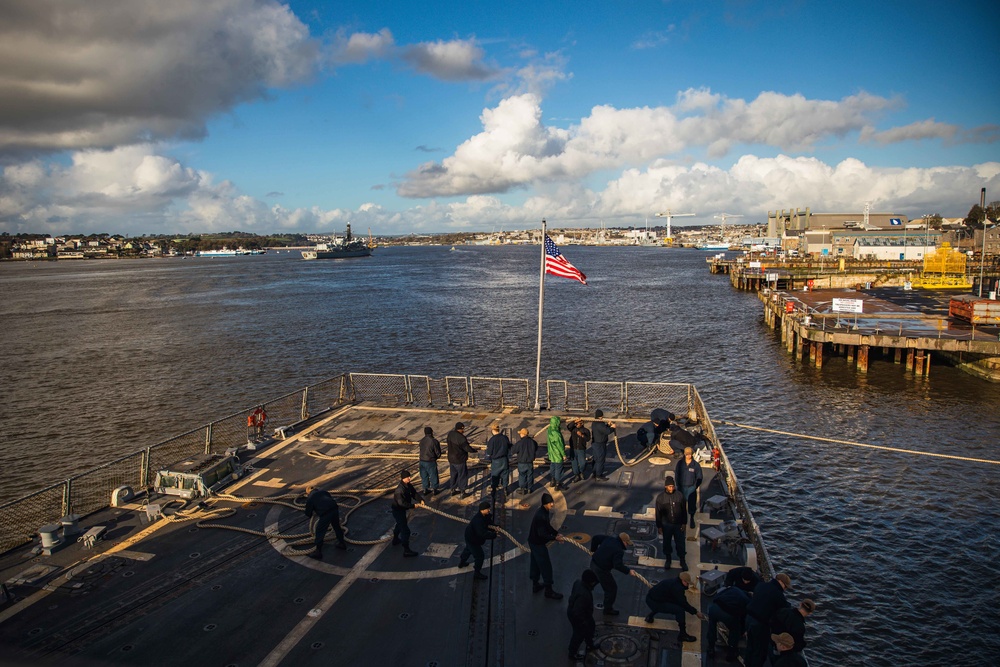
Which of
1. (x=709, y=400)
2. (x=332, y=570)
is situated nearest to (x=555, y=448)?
(x=332, y=570)

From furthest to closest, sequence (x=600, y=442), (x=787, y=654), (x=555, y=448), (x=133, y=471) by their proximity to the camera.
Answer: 1. (x=133, y=471)
2. (x=600, y=442)
3. (x=555, y=448)
4. (x=787, y=654)

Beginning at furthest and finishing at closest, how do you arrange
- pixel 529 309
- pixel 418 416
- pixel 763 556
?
pixel 529 309, pixel 418 416, pixel 763 556

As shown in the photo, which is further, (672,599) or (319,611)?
(319,611)

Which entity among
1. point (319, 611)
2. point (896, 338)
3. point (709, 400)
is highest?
point (896, 338)

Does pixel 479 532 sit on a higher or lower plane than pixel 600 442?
lower

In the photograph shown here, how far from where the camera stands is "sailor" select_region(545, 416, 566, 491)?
14.6 m

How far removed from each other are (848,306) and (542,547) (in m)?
38.9

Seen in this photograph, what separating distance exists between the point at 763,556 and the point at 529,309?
64.7 meters

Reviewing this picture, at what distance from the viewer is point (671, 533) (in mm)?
11078

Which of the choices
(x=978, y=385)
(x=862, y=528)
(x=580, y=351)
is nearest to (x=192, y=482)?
(x=862, y=528)

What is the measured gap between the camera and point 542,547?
408 inches

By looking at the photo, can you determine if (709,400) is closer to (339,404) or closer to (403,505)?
(339,404)

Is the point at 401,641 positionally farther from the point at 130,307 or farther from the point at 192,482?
the point at 130,307

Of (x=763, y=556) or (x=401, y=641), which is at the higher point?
(x=763, y=556)
